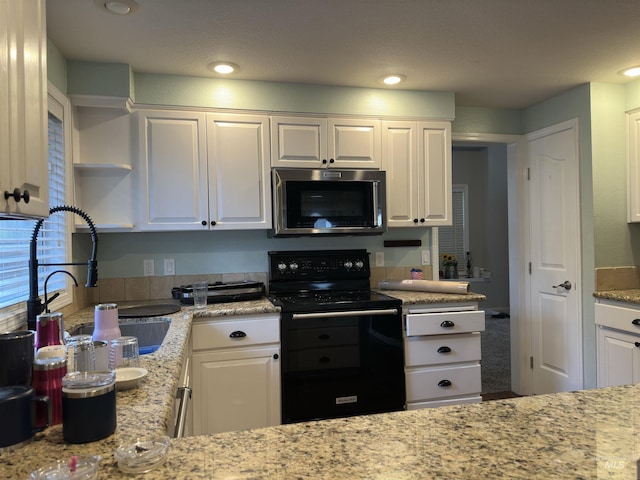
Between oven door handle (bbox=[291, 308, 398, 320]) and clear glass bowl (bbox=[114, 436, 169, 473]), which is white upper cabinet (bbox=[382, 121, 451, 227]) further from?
clear glass bowl (bbox=[114, 436, 169, 473])

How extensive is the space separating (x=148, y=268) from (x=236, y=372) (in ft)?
3.23

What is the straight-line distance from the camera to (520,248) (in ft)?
11.3

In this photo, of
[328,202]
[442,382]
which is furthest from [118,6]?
[442,382]

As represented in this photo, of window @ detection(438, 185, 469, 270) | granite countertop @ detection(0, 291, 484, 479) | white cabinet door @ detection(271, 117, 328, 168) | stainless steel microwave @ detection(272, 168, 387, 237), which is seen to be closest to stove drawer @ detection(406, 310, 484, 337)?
stainless steel microwave @ detection(272, 168, 387, 237)

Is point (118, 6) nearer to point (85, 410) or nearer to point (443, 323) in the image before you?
point (85, 410)

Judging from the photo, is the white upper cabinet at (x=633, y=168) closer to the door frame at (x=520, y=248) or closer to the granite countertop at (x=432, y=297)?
the door frame at (x=520, y=248)

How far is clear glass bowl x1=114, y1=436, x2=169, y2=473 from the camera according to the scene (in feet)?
2.34

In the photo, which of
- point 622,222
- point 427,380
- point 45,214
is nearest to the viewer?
point 45,214

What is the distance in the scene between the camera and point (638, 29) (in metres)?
2.11

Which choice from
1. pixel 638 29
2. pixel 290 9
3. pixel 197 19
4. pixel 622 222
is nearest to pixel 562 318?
pixel 622 222

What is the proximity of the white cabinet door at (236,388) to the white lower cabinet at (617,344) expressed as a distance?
2.07 meters

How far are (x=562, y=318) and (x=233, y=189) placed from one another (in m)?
2.50

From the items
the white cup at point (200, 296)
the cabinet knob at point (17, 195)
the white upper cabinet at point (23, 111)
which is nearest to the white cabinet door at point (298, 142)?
the white cup at point (200, 296)

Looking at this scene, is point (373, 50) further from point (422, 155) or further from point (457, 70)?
point (422, 155)
